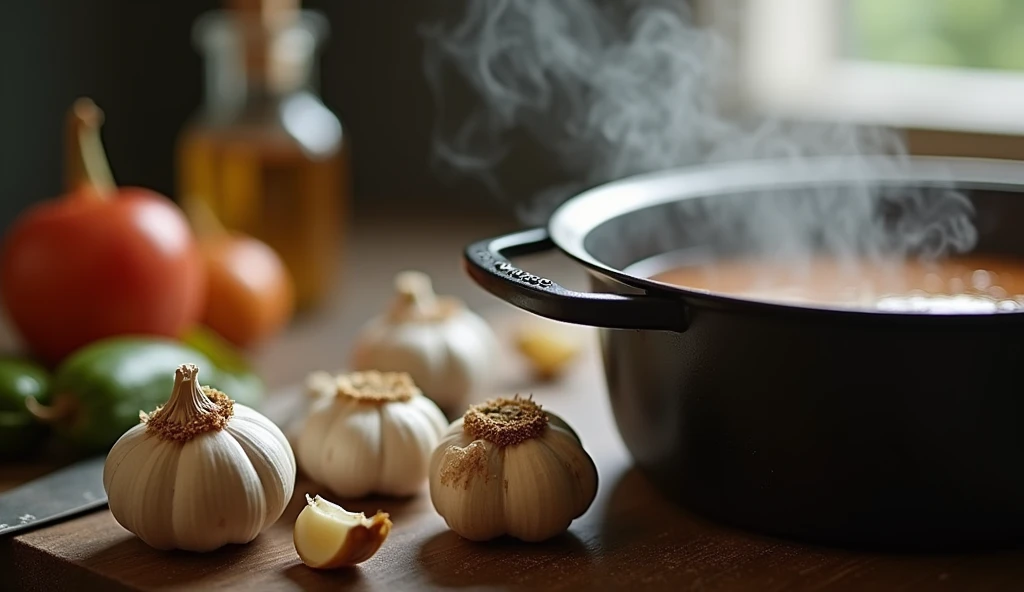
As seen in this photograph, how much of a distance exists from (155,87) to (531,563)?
1530 mm

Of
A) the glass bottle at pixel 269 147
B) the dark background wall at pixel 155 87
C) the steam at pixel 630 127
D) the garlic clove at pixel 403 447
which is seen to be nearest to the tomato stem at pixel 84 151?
the glass bottle at pixel 269 147

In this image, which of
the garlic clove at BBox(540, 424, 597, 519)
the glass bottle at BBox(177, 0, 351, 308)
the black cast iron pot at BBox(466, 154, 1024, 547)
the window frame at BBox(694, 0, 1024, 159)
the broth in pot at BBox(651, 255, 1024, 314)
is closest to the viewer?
the black cast iron pot at BBox(466, 154, 1024, 547)

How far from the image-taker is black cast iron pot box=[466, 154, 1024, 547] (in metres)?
0.76

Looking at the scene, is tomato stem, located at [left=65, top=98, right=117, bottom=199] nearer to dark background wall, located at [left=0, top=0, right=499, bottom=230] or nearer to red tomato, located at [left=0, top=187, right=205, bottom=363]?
red tomato, located at [left=0, top=187, right=205, bottom=363]

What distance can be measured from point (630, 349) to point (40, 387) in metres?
0.51

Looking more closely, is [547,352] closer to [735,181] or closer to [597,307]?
[735,181]

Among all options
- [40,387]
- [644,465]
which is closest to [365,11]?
[40,387]

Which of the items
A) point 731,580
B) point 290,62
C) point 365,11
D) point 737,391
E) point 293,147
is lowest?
point 731,580

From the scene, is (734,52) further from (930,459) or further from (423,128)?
(930,459)

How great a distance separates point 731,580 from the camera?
80 centimetres

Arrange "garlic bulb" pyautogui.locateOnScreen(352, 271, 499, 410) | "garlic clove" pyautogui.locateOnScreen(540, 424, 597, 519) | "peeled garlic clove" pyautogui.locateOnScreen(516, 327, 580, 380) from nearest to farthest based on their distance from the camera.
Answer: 1. "garlic clove" pyautogui.locateOnScreen(540, 424, 597, 519)
2. "garlic bulb" pyautogui.locateOnScreen(352, 271, 499, 410)
3. "peeled garlic clove" pyautogui.locateOnScreen(516, 327, 580, 380)

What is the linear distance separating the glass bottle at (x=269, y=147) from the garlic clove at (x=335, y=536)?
773 mm

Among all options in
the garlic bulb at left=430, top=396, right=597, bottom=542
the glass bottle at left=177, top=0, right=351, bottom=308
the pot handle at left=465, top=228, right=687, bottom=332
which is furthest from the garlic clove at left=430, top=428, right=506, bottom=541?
the glass bottle at left=177, top=0, right=351, bottom=308

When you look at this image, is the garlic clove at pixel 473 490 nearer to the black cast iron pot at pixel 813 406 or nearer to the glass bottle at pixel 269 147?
the black cast iron pot at pixel 813 406
